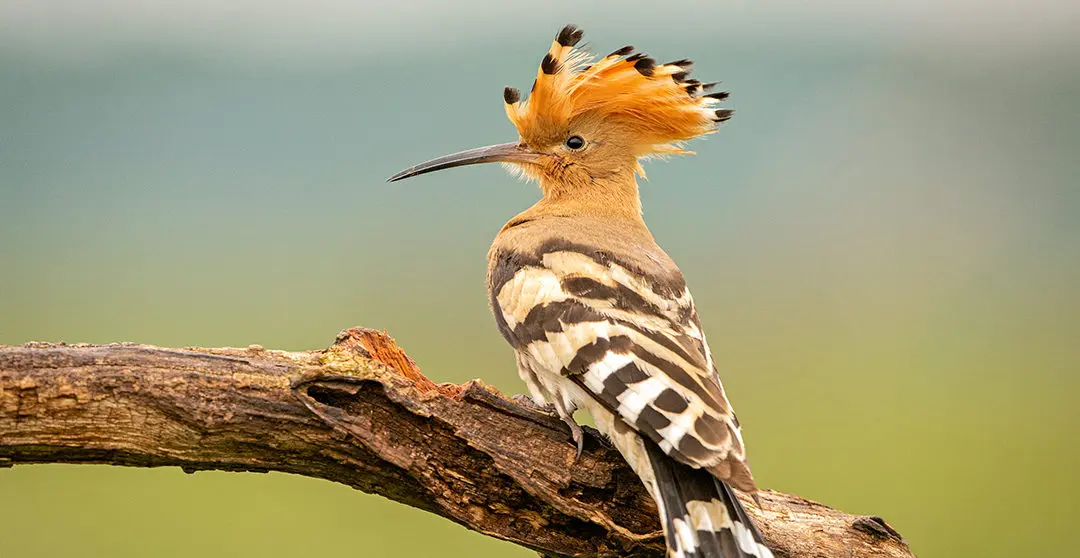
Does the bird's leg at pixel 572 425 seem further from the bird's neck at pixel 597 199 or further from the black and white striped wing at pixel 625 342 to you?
the bird's neck at pixel 597 199

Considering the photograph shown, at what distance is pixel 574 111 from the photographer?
7.78 feet

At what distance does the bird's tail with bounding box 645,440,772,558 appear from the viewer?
5.02ft

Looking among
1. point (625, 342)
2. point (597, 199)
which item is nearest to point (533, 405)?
point (625, 342)

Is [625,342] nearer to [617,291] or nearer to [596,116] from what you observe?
[617,291]

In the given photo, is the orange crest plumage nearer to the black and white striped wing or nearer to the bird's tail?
the black and white striped wing

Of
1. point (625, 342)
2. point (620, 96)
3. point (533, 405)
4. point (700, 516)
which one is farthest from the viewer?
point (620, 96)

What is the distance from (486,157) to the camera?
2.47m

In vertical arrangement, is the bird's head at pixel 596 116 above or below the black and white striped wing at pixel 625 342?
above

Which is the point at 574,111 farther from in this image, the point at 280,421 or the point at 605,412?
the point at 280,421

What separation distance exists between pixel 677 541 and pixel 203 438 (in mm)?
790

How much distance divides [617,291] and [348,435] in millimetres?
584

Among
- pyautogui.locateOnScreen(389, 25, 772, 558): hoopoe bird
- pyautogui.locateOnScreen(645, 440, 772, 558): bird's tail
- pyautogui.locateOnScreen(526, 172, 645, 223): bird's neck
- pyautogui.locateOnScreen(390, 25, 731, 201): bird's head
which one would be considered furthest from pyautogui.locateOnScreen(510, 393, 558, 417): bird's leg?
pyautogui.locateOnScreen(390, 25, 731, 201): bird's head

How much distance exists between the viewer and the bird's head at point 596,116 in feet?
7.63

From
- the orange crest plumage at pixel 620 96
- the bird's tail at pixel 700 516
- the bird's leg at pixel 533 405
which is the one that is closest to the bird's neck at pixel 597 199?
the orange crest plumage at pixel 620 96
